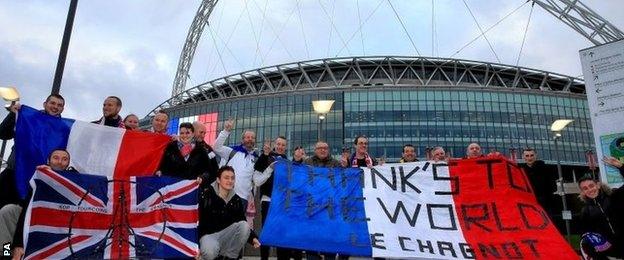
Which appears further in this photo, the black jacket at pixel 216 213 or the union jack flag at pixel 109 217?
the black jacket at pixel 216 213

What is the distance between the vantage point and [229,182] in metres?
5.72

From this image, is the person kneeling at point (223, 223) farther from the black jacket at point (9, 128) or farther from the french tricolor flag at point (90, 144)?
the black jacket at point (9, 128)

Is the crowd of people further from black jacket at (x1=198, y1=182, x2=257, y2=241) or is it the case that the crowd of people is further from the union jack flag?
the union jack flag

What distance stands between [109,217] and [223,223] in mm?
1626

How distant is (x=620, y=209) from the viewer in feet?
20.4

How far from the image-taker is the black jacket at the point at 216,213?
18.7 feet

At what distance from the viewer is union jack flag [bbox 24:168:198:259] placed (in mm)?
5352

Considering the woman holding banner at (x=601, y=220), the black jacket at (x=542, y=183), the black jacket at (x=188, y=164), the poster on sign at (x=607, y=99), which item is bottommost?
the woman holding banner at (x=601, y=220)

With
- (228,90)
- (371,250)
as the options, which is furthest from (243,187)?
(228,90)

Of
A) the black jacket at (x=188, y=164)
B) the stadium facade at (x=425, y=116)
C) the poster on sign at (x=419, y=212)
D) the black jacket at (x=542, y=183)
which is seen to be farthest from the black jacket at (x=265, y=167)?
the stadium facade at (x=425, y=116)

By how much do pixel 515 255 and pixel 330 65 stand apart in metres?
78.6

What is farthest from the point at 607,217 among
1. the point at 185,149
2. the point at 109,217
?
the point at 109,217

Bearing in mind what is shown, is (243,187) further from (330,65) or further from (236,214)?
(330,65)

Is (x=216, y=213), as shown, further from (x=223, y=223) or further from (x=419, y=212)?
(x=419, y=212)
